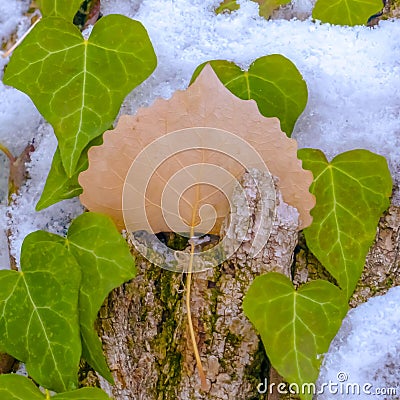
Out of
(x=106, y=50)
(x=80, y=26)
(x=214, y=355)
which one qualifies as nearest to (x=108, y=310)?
(x=214, y=355)

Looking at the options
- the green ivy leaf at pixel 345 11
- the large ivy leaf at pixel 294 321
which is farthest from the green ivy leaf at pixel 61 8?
the large ivy leaf at pixel 294 321

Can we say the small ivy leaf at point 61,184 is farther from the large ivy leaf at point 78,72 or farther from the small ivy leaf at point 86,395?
the small ivy leaf at point 86,395

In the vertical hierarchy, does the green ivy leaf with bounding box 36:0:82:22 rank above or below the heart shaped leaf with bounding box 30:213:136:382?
above

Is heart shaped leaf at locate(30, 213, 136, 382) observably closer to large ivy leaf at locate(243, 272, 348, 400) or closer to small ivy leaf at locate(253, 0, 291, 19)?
large ivy leaf at locate(243, 272, 348, 400)

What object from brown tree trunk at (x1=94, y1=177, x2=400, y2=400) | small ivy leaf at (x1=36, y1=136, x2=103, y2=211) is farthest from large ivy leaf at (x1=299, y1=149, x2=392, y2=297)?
small ivy leaf at (x1=36, y1=136, x2=103, y2=211)

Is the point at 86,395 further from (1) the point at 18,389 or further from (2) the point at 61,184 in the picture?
(2) the point at 61,184

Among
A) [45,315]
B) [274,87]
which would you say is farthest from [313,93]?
[45,315]
